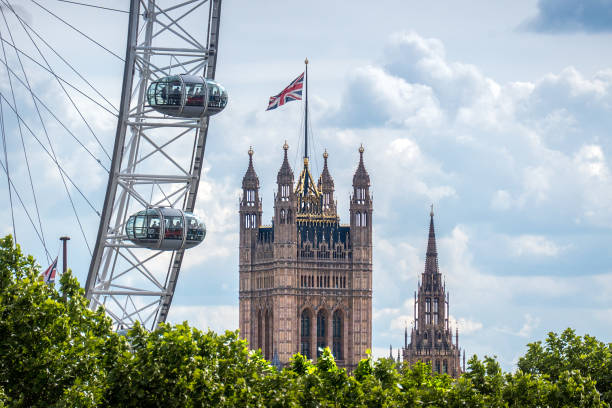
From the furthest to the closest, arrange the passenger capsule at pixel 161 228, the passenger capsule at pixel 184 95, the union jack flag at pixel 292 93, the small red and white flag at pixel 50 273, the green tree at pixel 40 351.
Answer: the union jack flag at pixel 292 93 < the small red and white flag at pixel 50 273 < the passenger capsule at pixel 161 228 < the passenger capsule at pixel 184 95 < the green tree at pixel 40 351

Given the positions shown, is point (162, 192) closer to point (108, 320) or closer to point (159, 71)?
point (159, 71)

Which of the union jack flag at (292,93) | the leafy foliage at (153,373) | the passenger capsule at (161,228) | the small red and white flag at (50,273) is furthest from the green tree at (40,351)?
the union jack flag at (292,93)

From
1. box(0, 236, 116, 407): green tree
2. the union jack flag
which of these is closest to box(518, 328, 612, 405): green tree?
box(0, 236, 116, 407): green tree

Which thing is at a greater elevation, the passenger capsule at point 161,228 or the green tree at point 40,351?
the passenger capsule at point 161,228

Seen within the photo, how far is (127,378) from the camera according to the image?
72.4 meters

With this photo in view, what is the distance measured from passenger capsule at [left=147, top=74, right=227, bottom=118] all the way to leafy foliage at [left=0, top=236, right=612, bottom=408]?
16800mm

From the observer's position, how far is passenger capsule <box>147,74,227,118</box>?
304ft

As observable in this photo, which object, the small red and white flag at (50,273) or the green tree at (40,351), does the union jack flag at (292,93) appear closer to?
the small red and white flag at (50,273)

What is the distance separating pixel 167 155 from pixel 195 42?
Answer: 598 cm

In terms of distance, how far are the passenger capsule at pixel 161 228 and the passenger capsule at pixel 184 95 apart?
16.5 feet

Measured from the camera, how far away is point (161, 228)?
308ft

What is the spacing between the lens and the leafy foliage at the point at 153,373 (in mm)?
71625

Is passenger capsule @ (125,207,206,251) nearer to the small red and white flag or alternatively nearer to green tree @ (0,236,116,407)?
the small red and white flag

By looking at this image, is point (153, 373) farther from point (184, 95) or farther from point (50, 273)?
point (50, 273)
